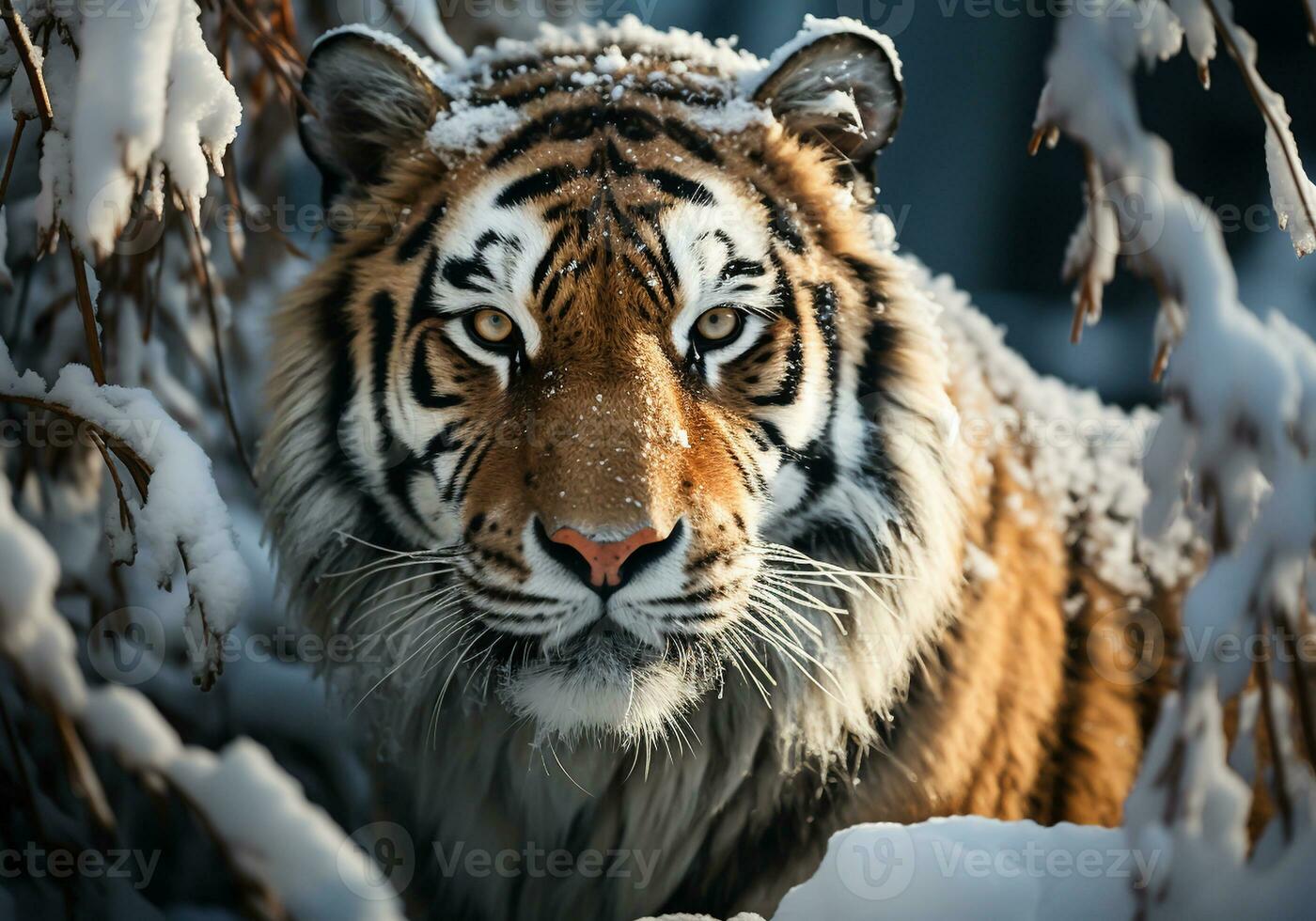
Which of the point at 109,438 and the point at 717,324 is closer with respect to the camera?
the point at 109,438

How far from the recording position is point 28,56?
3.82ft

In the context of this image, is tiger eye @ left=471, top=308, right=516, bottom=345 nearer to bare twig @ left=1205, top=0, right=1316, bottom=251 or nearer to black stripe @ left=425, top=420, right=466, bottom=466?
black stripe @ left=425, top=420, right=466, bottom=466

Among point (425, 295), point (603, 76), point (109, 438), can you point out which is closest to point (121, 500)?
point (109, 438)

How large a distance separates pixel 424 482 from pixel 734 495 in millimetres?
418

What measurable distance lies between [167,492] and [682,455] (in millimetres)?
567

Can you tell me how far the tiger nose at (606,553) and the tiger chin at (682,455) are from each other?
0.36ft

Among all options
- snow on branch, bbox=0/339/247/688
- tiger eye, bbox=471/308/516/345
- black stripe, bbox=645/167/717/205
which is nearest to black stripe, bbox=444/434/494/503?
tiger eye, bbox=471/308/516/345

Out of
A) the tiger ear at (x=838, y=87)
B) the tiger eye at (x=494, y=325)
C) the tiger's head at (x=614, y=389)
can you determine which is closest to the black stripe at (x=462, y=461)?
the tiger's head at (x=614, y=389)

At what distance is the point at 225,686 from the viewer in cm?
192

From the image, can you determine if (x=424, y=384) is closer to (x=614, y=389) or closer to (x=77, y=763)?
(x=614, y=389)

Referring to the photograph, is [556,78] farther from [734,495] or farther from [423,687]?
[423,687]

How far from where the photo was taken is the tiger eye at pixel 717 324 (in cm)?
140

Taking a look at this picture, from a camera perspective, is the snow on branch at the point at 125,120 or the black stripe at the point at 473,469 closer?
the snow on branch at the point at 125,120

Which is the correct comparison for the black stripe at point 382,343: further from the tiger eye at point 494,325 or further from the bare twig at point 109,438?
the bare twig at point 109,438
